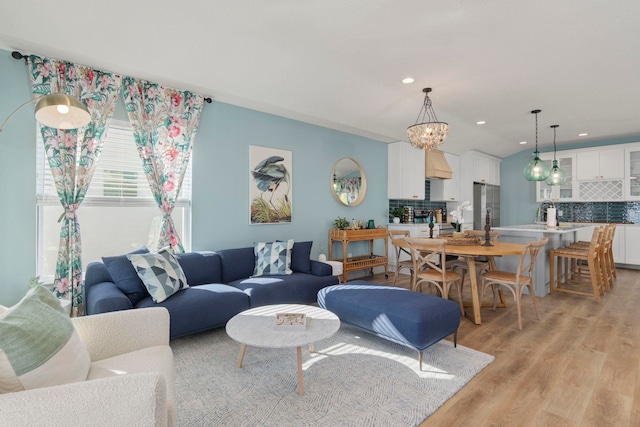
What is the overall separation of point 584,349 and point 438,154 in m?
4.59

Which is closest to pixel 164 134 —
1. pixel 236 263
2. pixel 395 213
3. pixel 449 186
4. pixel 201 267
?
pixel 201 267

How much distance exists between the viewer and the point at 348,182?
5543mm

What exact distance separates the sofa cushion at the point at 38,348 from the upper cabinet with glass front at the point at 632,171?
29.0 feet

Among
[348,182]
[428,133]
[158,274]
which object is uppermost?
[428,133]

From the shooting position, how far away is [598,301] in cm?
415

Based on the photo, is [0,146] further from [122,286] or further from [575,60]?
[575,60]

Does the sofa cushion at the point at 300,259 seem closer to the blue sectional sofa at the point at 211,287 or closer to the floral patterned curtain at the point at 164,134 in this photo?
the blue sectional sofa at the point at 211,287

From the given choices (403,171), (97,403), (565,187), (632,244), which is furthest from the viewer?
(565,187)

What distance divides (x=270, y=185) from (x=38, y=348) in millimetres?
3390

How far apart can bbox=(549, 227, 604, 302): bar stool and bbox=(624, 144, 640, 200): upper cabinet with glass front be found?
8.13ft

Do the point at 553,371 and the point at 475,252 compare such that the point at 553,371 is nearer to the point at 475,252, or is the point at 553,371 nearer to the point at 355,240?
the point at 475,252

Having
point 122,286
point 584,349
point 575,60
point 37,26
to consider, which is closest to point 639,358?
point 584,349

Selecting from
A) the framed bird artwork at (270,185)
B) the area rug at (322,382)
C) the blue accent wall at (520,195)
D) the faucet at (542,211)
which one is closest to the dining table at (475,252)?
the area rug at (322,382)

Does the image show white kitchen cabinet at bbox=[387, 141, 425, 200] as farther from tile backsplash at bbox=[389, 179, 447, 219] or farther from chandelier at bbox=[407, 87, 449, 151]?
Answer: chandelier at bbox=[407, 87, 449, 151]
